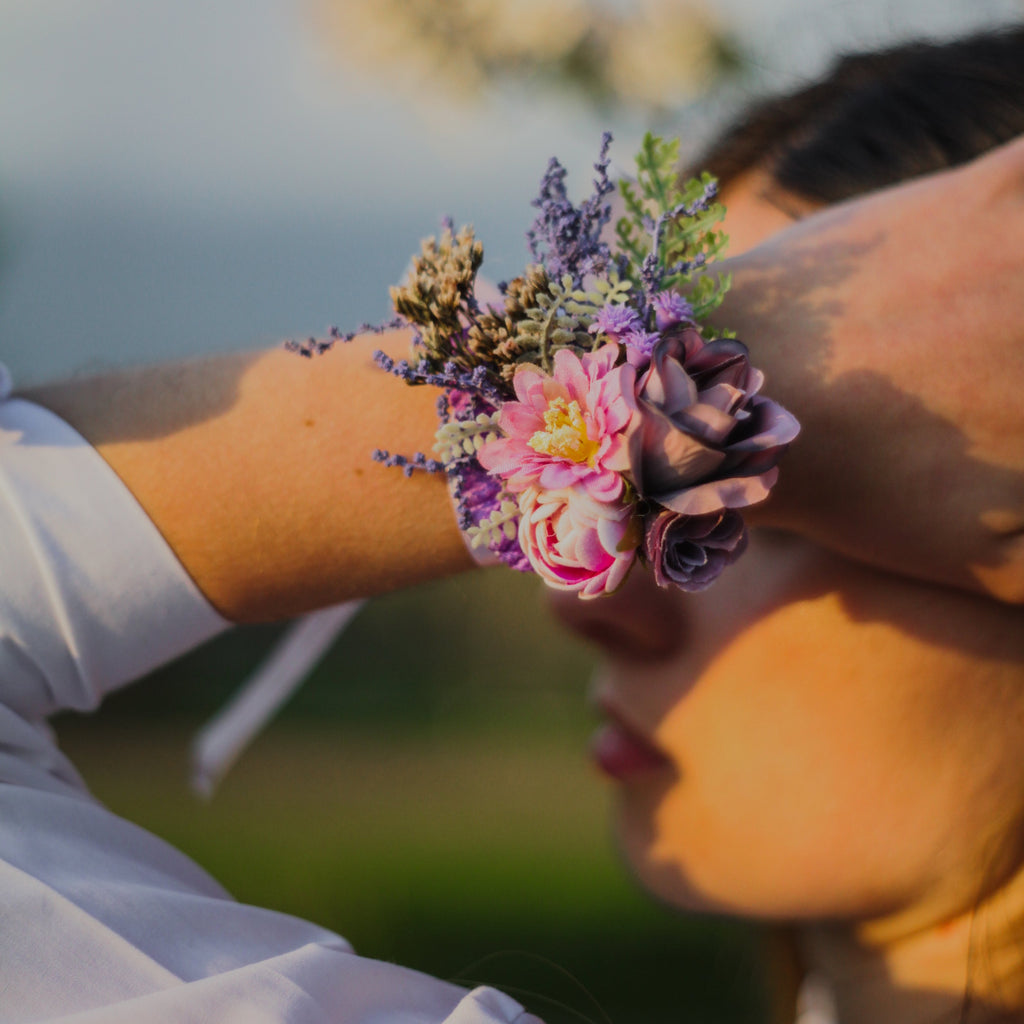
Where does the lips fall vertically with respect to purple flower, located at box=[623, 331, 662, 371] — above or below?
below

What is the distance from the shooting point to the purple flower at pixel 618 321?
91cm

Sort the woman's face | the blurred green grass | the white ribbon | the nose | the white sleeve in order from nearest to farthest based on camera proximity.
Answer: the white sleeve → the woman's face → the nose → the white ribbon → the blurred green grass

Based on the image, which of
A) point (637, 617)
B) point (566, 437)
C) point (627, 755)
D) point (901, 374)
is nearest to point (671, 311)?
point (566, 437)

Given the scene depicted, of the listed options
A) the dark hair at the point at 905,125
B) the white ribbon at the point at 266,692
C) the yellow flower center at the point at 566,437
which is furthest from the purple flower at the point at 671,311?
the white ribbon at the point at 266,692

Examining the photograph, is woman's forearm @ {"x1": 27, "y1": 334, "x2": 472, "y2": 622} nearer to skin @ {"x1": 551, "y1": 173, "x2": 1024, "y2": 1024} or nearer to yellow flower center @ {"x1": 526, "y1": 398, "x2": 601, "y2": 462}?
yellow flower center @ {"x1": 526, "y1": 398, "x2": 601, "y2": 462}

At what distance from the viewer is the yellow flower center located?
0.89 metres

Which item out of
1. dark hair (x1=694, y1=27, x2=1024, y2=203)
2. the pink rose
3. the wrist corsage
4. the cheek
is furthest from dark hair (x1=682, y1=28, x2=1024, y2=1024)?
the pink rose

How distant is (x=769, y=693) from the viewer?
1.37 metres

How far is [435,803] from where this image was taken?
7918 millimetres

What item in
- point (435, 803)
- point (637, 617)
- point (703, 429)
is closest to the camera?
point (703, 429)

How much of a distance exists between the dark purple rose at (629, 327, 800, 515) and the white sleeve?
49 cm

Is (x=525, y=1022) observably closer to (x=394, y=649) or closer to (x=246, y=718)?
(x=246, y=718)

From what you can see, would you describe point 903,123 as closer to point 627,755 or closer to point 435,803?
point 627,755

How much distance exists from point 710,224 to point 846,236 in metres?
0.21
